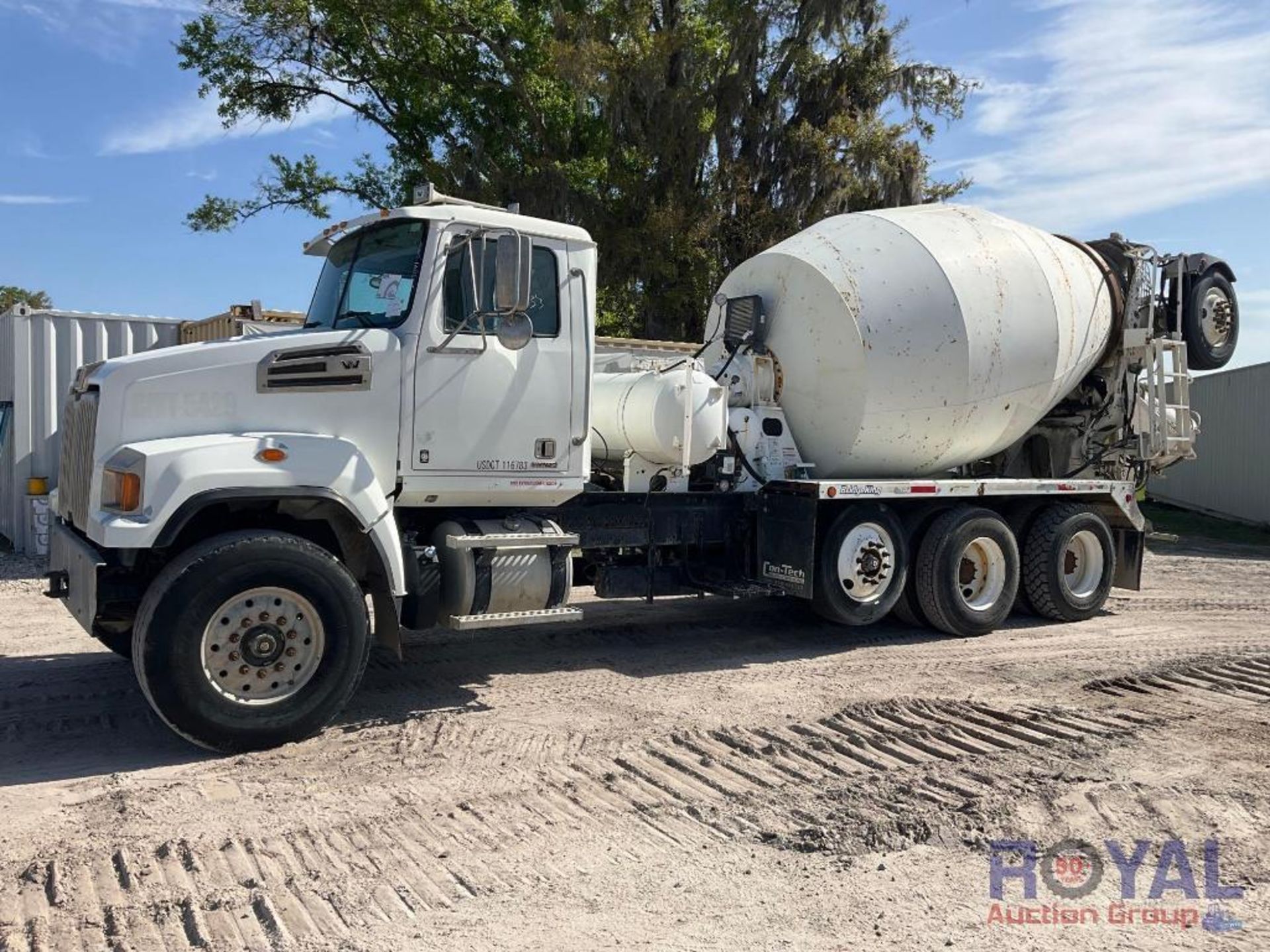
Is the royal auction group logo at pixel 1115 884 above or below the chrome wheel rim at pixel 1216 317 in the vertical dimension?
below

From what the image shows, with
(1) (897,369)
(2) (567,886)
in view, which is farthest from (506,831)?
(1) (897,369)

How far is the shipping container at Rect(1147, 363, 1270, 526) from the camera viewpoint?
21.1 metres

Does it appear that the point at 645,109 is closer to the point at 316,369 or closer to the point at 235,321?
the point at 235,321

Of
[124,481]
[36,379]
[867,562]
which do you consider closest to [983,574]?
[867,562]

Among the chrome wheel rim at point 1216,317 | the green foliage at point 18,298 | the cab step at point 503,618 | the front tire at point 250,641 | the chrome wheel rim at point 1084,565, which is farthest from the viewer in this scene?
the green foliage at point 18,298

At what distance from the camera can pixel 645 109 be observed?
63.6 ft

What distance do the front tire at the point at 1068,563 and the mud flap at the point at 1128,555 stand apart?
0.52 feet

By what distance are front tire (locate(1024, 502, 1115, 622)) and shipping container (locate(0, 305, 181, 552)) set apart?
34.7ft

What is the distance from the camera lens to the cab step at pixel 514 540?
6.47 metres

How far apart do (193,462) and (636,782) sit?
9.28ft

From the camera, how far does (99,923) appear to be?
370 cm

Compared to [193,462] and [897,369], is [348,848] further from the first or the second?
[897,369]

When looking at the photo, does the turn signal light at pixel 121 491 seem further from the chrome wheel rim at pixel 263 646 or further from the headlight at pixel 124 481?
the chrome wheel rim at pixel 263 646

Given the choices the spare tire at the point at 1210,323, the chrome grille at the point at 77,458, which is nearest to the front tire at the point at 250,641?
the chrome grille at the point at 77,458
